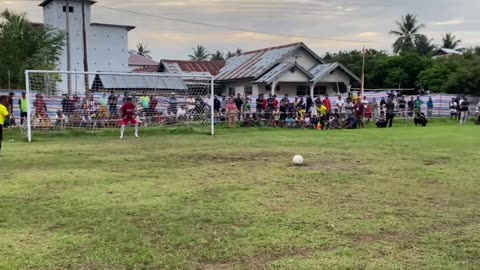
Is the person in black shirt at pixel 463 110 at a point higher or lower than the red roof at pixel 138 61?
lower

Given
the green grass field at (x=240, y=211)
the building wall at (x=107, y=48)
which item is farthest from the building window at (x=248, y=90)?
the green grass field at (x=240, y=211)

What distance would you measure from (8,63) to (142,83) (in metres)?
9.44

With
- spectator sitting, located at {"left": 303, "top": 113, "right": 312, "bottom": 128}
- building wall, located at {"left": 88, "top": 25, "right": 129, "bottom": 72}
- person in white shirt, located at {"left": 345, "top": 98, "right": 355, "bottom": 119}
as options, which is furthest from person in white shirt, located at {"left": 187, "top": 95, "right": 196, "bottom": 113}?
building wall, located at {"left": 88, "top": 25, "right": 129, "bottom": 72}

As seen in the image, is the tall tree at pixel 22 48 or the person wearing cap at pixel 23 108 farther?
the tall tree at pixel 22 48

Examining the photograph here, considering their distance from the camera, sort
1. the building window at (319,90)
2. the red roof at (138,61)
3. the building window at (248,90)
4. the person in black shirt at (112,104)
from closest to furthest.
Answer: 1. the person in black shirt at (112,104)
2. the building window at (248,90)
3. the building window at (319,90)
4. the red roof at (138,61)

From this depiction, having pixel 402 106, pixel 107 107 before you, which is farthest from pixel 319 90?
pixel 107 107

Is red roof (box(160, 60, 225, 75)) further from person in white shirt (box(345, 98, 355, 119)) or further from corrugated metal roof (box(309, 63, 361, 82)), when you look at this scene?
person in white shirt (box(345, 98, 355, 119))

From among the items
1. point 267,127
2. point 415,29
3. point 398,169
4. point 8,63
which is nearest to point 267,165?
point 398,169

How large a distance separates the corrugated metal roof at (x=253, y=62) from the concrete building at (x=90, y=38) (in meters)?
11.3

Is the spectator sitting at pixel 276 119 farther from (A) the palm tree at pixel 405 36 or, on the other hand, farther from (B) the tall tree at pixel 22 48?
(A) the palm tree at pixel 405 36

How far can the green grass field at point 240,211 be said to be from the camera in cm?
480

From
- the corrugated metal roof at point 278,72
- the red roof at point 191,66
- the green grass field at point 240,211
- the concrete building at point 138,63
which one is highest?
the concrete building at point 138,63

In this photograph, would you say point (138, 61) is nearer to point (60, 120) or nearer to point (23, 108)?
point (23, 108)

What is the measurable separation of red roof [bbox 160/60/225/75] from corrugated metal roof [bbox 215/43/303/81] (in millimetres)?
2507
